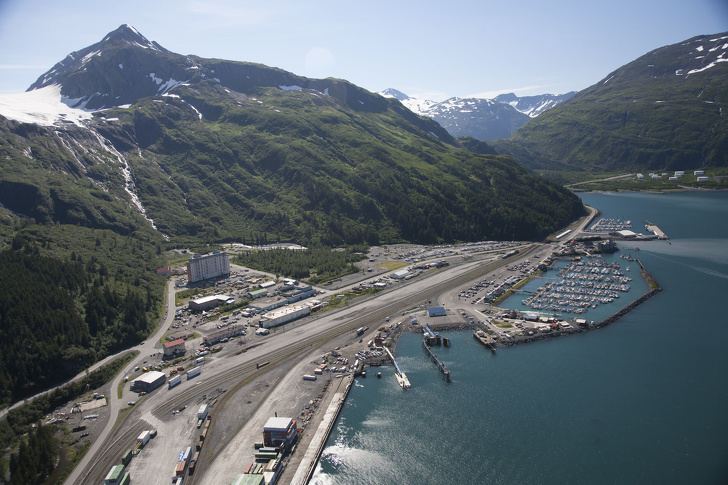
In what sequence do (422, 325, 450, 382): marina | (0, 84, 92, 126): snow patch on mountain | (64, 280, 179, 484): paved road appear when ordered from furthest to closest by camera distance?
(0, 84, 92, 126): snow patch on mountain → (422, 325, 450, 382): marina → (64, 280, 179, 484): paved road

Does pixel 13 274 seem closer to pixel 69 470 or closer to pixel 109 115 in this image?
pixel 69 470

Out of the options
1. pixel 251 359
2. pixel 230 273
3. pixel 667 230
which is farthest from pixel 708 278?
pixel 230 273

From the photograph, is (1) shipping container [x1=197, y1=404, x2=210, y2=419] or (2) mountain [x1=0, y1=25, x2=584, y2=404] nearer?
(1) shipping container [x1=197, y1=404, x2=210, y2=419]

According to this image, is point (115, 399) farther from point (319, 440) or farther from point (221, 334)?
point (319, 440)

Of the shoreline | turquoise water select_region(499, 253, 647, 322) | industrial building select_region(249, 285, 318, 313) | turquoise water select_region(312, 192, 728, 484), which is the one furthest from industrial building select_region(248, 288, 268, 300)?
turquoise water select_region(499, 253, 647, 322)

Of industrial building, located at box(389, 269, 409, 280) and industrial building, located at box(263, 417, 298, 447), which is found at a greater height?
industrial building, located at box(389, 269, 409, 280)

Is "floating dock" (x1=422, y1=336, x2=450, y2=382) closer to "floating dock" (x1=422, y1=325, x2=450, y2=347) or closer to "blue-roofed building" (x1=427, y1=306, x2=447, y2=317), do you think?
"floating dock" (x1=422, y1=325, x2=450, y2=347)
